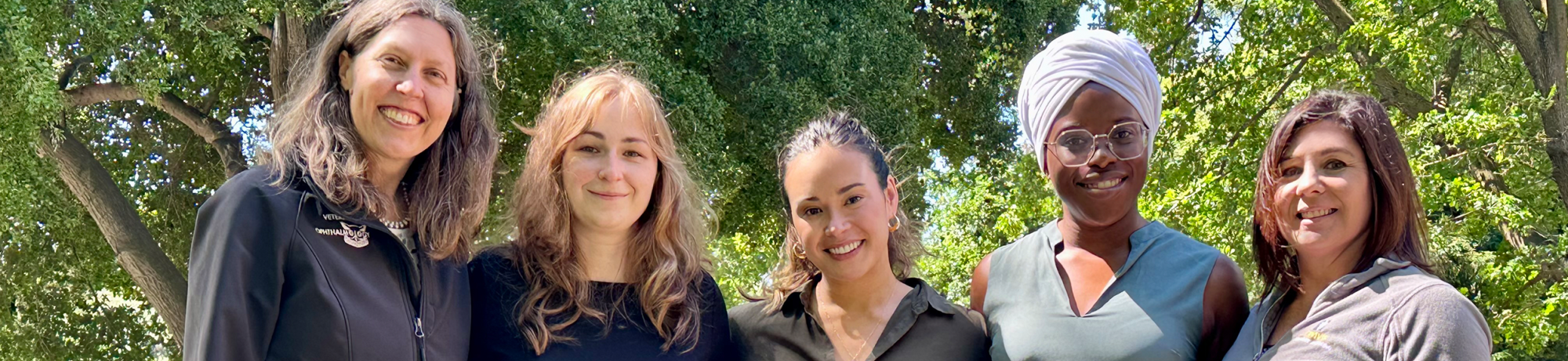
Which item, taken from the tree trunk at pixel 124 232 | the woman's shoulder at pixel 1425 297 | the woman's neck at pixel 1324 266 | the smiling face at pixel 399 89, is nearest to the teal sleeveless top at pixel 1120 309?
the woman's neck at pixel 1324 266

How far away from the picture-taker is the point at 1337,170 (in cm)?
296

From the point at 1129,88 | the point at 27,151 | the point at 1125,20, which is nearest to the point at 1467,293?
the point at 1125,20

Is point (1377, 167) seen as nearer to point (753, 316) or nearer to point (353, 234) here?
point (753, 316)

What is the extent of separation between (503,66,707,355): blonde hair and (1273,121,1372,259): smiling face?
1672mm

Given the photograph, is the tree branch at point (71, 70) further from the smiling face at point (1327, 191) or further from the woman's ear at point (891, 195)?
the smiling face at point (1327, 191)

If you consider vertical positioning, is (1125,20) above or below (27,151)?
above

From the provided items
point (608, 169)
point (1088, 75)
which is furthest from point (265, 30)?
point (1088, 75)

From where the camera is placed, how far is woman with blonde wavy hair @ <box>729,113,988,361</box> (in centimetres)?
342

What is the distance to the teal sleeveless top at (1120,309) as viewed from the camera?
10.2ft

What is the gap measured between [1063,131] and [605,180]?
1301 millimetres

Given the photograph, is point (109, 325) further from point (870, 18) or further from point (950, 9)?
point (950, 9)

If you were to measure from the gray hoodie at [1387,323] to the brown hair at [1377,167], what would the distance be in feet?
0.25

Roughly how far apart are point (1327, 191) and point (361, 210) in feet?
7.83

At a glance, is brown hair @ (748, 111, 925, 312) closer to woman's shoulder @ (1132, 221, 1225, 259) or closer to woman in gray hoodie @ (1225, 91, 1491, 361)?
woman's shoulder @ (1132, 221, 1225, 259)
